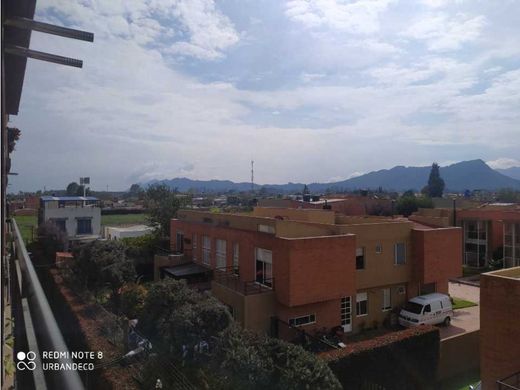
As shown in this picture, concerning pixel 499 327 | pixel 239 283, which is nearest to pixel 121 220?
pixel 239 283

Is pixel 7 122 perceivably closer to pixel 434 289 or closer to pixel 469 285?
pixel 434 289

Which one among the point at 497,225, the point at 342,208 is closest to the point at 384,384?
the point at 497,225

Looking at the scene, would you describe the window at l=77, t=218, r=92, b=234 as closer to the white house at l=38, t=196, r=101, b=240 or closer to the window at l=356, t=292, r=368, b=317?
the white house at l=38, t=196, r=101, b=240

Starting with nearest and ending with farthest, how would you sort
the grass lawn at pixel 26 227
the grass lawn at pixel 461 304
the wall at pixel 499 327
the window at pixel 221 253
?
the wall at pixel 499 327 < the grass lawn at pixel 26 227 < the window at pixel 221 253 < the grass lawn at pixel 461 304

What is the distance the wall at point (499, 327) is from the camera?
10.9 meters

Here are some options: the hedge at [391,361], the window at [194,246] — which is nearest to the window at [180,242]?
the window at [194,246]

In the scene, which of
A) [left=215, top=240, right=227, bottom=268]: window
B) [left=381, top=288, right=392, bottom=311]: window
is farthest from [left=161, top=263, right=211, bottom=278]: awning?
[left=381, top=288, right=392, bottom=311]: window

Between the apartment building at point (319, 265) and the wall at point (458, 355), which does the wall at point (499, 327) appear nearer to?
the wall at point (458, 355)

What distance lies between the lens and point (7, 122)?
6262 millimetres

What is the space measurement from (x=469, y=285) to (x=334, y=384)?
26228 millimetres

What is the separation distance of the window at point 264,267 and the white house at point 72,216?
26.3 m

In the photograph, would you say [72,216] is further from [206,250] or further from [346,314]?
[346,314]

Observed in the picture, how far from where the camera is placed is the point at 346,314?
19.3 metres

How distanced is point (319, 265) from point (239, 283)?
433 cm
